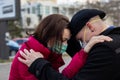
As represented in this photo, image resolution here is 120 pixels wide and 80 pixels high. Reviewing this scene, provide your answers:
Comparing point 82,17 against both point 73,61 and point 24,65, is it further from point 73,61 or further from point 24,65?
point 24,65

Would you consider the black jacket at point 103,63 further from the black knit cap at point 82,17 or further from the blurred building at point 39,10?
the blurred building at point 39,10

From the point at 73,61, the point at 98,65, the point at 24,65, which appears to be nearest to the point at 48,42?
the point at 24,65

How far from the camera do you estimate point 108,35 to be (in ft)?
8.03

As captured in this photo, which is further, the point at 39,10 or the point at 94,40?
the point at 39,10

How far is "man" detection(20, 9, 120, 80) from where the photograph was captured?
2.28 metres

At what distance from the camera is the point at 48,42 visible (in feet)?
9.31

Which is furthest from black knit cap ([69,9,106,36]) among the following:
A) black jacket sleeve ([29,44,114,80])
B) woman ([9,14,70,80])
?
black jacket sleeve ([29,44,114,80])

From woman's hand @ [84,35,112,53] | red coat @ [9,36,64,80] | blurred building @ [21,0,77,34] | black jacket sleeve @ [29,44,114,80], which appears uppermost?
woman's hand @ [84,35,112,53]

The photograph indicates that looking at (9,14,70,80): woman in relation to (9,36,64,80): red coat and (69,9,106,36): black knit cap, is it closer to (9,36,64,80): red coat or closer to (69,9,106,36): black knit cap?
(9,36,64,80): red coat

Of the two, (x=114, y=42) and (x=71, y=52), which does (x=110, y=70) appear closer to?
(x=114, y=42)

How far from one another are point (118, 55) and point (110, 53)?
0.04 m

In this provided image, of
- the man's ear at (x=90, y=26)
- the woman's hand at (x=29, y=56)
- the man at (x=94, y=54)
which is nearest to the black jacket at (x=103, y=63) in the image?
the man at (x=94, y=54)

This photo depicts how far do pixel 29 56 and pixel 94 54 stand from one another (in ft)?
1.52

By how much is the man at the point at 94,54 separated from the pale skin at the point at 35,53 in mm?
32
